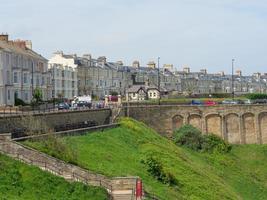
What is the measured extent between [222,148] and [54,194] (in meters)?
39.6

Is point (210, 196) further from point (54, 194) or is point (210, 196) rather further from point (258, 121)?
point (258, 121)

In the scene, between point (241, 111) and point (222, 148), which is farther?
point (241, 111)

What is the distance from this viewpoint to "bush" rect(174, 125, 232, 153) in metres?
62.3

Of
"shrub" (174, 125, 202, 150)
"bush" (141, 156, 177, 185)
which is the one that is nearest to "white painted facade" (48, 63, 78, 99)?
"shrub" (174, 125, 202, 150)

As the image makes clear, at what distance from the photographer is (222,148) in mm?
63312

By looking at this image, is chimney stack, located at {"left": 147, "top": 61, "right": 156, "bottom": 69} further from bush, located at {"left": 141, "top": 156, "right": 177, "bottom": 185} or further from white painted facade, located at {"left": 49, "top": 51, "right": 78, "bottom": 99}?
bush, located at {"left": 141, "top": 156, "right": 177, "bottom": 185}

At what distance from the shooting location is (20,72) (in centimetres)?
7331

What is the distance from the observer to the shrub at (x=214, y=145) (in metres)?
62.5

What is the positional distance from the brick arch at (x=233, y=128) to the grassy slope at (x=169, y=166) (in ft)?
31.4

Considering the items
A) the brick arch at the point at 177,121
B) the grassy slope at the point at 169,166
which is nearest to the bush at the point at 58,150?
the grassy slope at the point at 169,166

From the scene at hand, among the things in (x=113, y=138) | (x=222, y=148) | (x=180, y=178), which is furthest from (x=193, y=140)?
(x=180, y=178)

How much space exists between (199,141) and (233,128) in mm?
9859

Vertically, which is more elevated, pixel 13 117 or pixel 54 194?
pixel 13 117

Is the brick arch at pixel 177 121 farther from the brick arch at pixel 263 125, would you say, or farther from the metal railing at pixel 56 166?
the metal railing at pixel 56 166
